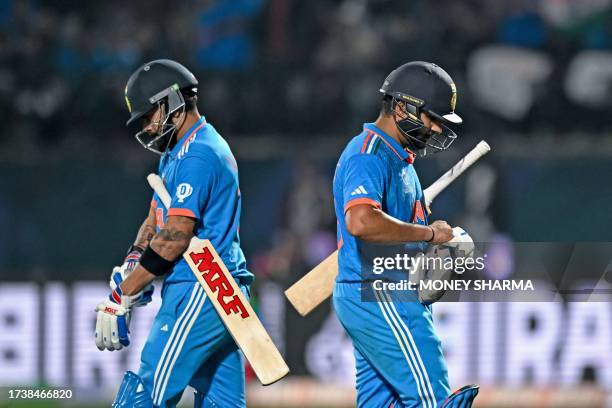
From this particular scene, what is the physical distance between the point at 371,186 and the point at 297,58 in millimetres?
7120

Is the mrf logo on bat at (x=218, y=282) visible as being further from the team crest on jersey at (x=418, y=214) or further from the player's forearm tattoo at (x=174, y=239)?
the team crest on jersey at (x=418, y=214)

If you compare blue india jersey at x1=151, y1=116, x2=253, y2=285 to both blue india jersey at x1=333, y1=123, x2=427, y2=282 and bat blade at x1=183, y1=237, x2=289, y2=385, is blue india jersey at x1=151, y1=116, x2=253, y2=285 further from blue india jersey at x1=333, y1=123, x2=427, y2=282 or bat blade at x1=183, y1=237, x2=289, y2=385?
blue india jersey at x1=333, y1=123, x2=427, y2=282

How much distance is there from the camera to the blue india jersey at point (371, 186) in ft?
15.7

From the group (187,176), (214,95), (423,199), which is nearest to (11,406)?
(187,176)

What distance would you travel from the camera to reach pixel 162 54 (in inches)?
463

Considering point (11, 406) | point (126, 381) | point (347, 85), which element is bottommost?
point (11, 406)

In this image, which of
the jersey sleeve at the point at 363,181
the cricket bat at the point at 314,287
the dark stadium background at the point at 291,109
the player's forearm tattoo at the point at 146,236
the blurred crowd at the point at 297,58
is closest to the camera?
the jersey sleeve at the point at 363,181

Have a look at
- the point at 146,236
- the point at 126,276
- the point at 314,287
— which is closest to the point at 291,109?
the point at 314,287

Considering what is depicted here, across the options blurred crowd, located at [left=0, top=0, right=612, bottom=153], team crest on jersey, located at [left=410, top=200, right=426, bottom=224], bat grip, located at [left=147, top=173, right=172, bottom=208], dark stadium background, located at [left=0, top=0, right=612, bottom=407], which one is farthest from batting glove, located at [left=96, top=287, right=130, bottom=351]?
blurred crowd, located at [left=0, top=0, right=612, bottom=153]

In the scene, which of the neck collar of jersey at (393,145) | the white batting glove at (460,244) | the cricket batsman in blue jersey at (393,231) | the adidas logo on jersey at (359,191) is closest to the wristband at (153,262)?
the cricket batsman in blue jersey at (393,231)

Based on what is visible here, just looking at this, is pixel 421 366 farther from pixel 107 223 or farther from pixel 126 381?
pixel 107 223

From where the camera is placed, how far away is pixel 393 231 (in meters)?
4.74

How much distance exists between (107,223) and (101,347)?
5.55 meters

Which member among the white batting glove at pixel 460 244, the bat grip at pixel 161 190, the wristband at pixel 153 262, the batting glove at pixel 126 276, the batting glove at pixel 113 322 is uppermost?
the bat grip at pixel 161 190
